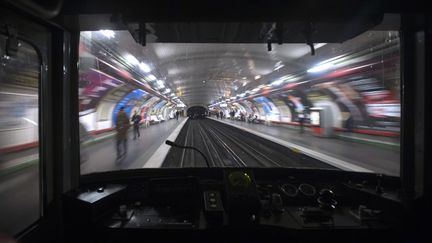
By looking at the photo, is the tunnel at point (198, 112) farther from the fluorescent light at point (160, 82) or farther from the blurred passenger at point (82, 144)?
the blurred passenger at point (82, 144)

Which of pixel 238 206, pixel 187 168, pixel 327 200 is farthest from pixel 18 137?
pixel 327 200

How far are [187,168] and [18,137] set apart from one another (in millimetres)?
1552

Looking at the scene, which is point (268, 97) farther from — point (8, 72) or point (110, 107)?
point (8, 72)

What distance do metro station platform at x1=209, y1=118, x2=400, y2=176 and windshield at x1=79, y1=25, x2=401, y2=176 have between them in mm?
33

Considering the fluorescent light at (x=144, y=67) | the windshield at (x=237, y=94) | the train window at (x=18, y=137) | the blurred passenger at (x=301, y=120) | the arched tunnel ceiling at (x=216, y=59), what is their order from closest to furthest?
the train window at (x=18, y=137) → the windshield at (x=237, y=94) → the arched tunnel ceiling at (x=216, y=59) → the fluorescent light at (x=144, y=67) → the blurred passenger at (x=301, y=120)

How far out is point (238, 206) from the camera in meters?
1.82

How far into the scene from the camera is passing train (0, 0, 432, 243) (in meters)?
1.81

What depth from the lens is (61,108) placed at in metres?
2.00

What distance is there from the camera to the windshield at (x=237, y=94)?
286 centimetres

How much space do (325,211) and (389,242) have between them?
1.51 ft

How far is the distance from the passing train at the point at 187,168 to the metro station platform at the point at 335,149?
66 cm

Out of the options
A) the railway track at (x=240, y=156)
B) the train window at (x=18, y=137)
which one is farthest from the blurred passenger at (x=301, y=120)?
the train window at (x=18, y=137)

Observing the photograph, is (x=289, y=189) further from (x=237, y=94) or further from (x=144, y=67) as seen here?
(x=237, y=94)

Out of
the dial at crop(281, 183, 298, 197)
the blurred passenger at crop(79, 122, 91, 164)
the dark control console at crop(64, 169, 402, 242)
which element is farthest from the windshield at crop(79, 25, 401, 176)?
the dial at crop(281, 183, 298, 197)
